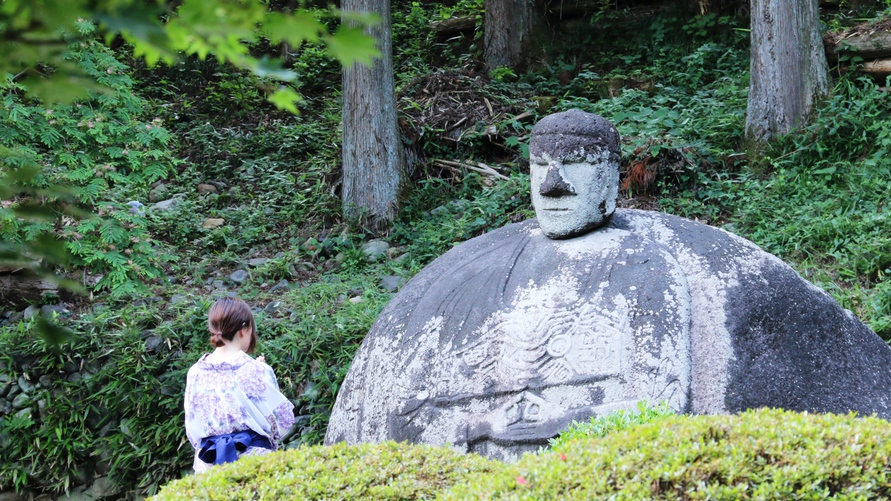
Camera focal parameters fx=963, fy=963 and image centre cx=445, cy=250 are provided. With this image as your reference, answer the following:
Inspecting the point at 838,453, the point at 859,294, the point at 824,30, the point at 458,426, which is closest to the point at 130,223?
the point at 458,426

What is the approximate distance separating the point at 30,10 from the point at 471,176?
735 cm

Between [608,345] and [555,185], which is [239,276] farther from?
[608,345]

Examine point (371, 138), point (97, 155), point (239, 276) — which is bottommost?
point (239, 276)

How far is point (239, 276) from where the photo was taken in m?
7.89

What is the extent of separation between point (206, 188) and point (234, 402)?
19.0 ft

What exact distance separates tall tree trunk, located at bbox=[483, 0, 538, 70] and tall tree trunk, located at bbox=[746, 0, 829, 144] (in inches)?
128

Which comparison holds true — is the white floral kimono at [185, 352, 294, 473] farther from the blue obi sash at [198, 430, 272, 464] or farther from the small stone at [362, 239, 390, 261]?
the small stone at [362, 239, 390, 261]

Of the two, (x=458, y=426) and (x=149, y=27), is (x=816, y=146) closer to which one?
(x=458, y=426)

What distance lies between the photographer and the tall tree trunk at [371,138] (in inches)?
329

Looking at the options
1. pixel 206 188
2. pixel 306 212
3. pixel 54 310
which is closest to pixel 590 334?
pixel 54 310

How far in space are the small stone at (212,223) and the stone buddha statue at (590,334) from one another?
193 inches

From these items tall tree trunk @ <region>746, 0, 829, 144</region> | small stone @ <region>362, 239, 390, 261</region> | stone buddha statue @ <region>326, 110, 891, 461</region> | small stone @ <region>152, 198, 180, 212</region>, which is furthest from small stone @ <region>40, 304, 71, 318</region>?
tall tree trunk @ <region>746, 0, 829, 144</region>

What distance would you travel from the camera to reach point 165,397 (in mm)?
6547

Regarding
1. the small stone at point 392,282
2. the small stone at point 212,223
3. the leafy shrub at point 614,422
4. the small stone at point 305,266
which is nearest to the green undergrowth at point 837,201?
the small stone at point 392,282
